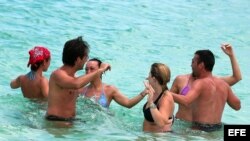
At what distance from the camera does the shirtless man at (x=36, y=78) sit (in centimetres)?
796

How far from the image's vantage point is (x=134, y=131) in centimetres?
762

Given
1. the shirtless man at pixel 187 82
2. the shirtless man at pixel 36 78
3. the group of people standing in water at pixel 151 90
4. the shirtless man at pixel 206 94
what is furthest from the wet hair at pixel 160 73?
the shirtless man at pixel 36 78

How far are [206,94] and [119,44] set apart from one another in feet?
19.4

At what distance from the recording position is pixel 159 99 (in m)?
6.91

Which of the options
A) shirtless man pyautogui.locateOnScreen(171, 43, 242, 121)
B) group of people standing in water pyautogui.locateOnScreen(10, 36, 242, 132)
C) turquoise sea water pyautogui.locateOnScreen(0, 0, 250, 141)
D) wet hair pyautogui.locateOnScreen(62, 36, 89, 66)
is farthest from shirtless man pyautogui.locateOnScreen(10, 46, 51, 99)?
shirtless man pyautogui.locateOnScreen(171, 43, 242, 121)

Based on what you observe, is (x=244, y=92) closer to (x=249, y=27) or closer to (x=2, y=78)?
(x=2, y=78)

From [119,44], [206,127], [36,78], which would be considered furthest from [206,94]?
[119,44]

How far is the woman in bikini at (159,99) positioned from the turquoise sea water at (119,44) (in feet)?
1.10

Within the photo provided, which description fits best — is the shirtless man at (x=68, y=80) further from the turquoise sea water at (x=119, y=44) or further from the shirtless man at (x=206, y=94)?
the shirtless man at (x=206, y=94)

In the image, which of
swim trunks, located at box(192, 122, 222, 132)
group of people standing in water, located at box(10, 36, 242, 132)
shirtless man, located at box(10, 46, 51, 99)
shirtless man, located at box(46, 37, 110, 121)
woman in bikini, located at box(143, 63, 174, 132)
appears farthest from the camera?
shirtless man, located at box(10, 46, 51, 99)

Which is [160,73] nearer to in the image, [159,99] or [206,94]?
[159,99]

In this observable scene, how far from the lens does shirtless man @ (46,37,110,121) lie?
7.14 metres

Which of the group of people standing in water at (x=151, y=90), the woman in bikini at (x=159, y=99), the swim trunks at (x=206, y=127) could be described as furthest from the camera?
the swim trunks at (x=206, y=127)

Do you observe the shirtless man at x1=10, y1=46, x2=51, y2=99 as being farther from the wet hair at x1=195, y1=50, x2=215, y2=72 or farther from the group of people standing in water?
the wet hair at x1=195, y1=50, x2=215, y2=72
